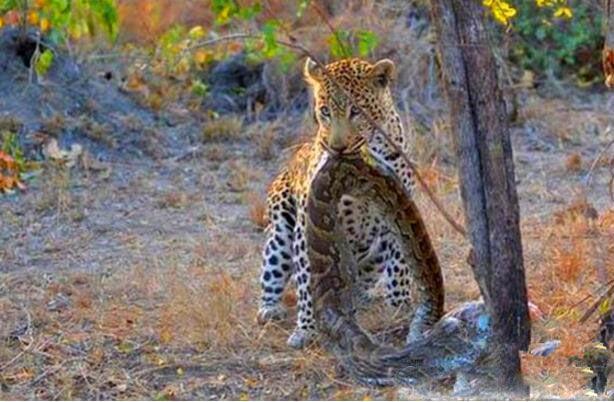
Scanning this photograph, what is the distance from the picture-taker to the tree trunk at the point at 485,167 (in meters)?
6.50

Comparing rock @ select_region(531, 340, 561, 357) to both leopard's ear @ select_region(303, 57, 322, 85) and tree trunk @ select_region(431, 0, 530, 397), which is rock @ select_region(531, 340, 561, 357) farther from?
leopard's ear @ select_region(303, 57, 322, 85)

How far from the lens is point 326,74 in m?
7.45

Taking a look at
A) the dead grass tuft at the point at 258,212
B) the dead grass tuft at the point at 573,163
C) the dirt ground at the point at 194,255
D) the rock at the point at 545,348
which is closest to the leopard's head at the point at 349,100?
the dirt ground at the point at 194,255

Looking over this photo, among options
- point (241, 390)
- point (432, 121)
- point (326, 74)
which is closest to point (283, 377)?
point (241, 390)

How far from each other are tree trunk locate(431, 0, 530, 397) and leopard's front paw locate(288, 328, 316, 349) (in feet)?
3.92

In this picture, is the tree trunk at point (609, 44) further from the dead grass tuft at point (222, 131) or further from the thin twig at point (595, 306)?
the dead grass tuft at point (222, 131)

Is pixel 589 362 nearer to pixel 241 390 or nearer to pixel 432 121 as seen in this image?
pixel 241 390

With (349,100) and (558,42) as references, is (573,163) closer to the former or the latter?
(558,42)

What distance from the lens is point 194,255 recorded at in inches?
384

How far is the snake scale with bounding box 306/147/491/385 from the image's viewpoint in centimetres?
661

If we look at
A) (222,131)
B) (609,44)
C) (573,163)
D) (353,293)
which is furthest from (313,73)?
(222,131)

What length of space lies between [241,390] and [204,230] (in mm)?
3785

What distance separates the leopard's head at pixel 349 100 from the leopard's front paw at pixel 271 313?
3.23 ft

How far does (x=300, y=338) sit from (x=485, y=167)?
1566 mm
